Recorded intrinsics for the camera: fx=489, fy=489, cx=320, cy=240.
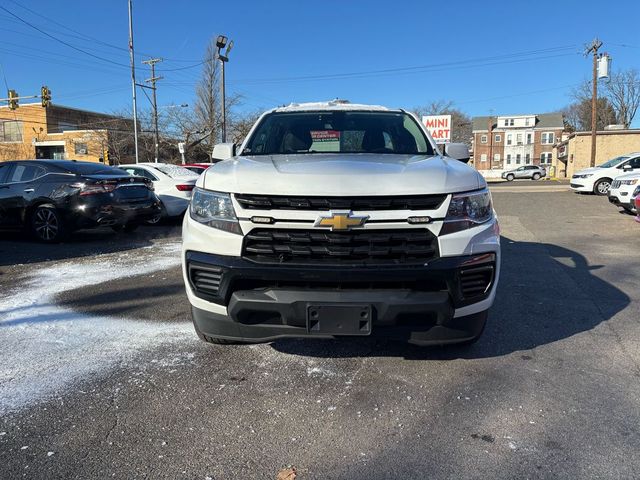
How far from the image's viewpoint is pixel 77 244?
27.9ft

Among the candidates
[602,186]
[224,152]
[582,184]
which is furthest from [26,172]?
[602,186]

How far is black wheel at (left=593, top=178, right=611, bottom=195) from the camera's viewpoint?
18.6 m

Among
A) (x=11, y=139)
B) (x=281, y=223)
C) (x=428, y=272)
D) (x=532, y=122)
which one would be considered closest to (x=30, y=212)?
(x=281, y=223)

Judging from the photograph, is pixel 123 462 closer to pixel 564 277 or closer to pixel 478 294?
pixel 478 294

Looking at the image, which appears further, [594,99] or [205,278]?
[594,99]

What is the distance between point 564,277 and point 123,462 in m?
5.39

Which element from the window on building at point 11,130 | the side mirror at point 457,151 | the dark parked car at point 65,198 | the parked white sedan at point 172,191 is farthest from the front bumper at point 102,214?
the window on building at point 11,130

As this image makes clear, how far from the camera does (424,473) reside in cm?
225

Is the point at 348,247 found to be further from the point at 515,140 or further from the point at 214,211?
the point at 515,140

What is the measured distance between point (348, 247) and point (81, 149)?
184 feet

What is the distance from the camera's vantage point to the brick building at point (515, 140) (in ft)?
256

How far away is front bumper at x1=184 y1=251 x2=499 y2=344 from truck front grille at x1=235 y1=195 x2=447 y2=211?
0.35 meters

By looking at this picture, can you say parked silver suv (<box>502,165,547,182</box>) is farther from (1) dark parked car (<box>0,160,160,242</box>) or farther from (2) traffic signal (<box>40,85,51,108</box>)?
(1) dark parked car (<box>0,160,160,242</box>)

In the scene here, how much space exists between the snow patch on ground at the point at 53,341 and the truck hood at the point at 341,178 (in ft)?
4.88
